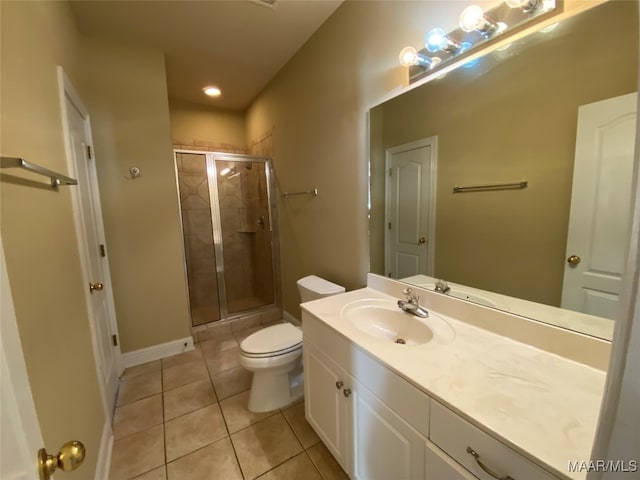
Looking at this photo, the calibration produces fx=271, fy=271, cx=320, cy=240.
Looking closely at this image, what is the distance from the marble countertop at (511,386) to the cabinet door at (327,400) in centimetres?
Result: 26

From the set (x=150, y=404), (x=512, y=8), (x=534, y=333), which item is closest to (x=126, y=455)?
(x=150, y=404)

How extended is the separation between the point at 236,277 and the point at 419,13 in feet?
9.22

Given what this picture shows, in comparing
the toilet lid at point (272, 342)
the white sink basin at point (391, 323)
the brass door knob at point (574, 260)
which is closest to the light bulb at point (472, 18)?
the brass door knob at point (574, 260)

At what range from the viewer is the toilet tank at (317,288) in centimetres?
192

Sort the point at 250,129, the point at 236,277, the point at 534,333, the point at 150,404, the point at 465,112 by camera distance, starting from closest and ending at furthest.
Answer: the point at 534,333 → the point at 465,112 → the point at 150,404 → the point at 236,277 → the point at 250,129

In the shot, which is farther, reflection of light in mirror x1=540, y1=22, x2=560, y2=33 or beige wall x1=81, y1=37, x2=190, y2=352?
beige wall x1=81, y1=37, x2=190, y2=352

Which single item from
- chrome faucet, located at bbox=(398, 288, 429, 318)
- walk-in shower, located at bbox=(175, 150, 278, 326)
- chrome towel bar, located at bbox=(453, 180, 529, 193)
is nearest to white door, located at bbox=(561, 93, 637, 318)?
chrome towel bar, located at bbox=(453, 180, 529, 193)

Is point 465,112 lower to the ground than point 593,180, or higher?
higher

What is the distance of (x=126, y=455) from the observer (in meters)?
1.47

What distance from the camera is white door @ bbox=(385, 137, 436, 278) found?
1416mm

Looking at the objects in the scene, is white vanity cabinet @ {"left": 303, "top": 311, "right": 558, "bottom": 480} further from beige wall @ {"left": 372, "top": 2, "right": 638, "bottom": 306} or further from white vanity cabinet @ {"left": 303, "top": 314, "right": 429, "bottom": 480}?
beige wall @ {"left": 372, "top": 2, "right": 638, "bottom": 306}

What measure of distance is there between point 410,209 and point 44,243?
1.61m

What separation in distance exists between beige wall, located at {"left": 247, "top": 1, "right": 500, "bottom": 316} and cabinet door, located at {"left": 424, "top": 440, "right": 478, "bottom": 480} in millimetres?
1113

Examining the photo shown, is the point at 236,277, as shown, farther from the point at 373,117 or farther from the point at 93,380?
the point at 373,117
